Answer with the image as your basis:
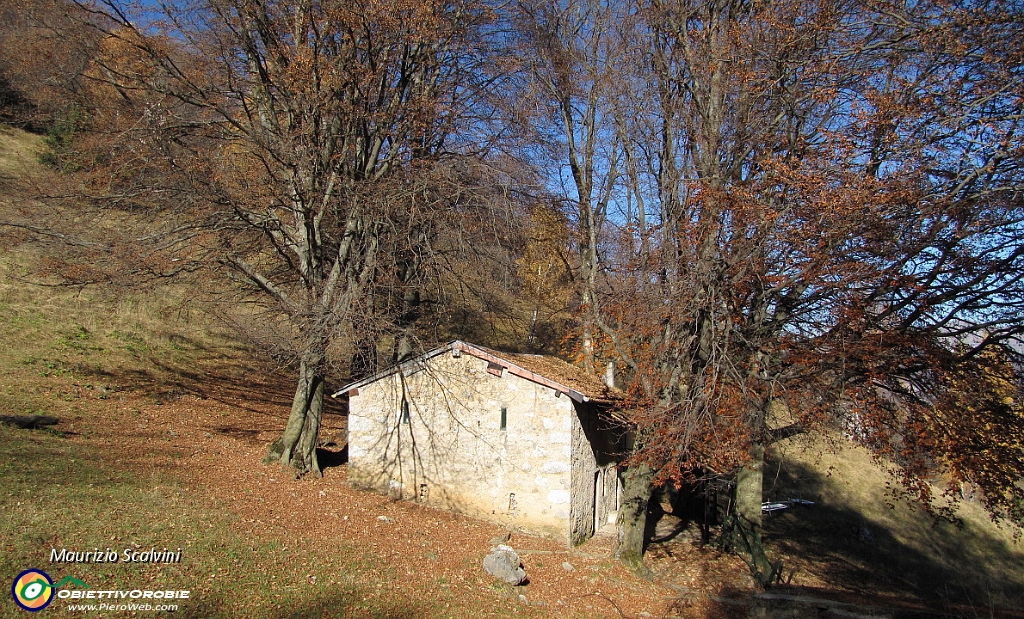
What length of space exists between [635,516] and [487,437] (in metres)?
3.47

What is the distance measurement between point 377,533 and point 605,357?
9567mm

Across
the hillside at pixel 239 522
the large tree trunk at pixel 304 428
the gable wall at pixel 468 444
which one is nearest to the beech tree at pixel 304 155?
the large tree trunk at pixel 304 428

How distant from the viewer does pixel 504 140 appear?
609 inches

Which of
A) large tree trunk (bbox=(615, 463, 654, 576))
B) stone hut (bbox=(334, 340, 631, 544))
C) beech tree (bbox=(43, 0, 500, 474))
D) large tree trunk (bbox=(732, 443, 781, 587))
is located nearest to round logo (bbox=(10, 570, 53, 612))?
beech tree (bbox=(43, 0, 500, 474))

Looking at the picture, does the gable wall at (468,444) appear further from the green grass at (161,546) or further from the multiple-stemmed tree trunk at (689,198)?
the green grass at (161,546)

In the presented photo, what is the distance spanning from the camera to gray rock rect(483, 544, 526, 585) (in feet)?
34.0

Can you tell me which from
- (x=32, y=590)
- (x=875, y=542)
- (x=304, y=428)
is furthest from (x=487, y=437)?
(x=875, y=542)

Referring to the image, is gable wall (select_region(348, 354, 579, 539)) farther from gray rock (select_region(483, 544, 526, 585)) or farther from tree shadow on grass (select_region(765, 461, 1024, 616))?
tree shadow on grass (select_region(765, 461, 1024, 616))

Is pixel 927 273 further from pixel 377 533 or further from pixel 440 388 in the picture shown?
pixel 377 533

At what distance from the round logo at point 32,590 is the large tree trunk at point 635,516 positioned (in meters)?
9.56

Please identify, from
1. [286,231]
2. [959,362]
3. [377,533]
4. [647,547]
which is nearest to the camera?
[959,362]

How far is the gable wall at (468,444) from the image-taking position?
13016 mm

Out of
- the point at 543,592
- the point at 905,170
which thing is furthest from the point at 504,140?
the point at 543,592

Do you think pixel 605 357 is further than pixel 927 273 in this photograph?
Yes
